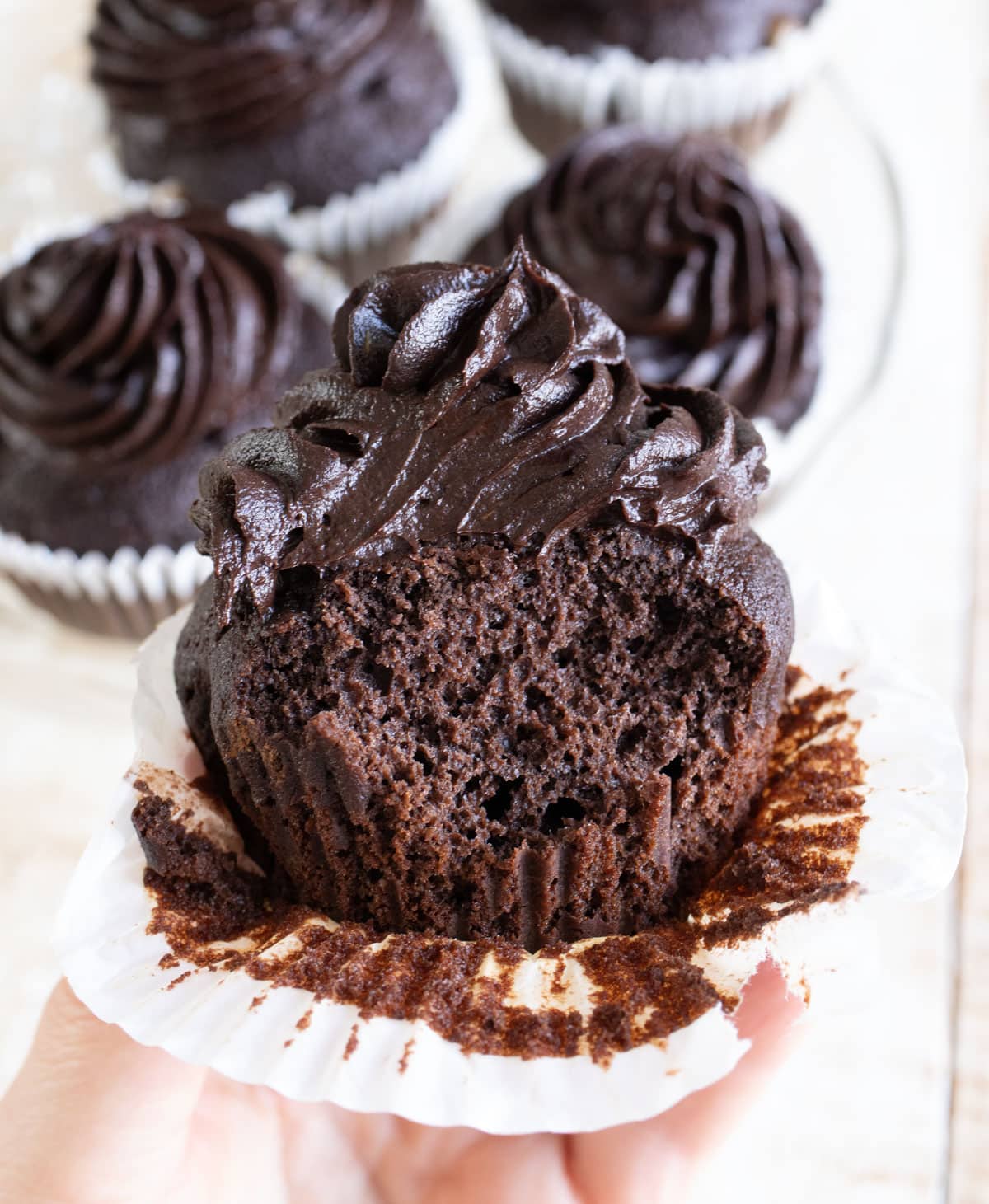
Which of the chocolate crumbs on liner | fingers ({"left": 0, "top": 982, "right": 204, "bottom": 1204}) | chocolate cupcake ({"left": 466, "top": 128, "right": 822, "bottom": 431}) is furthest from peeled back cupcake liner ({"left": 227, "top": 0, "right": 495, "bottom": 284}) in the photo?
fingers ({"left": 0, "top": 982, "right": 204, "bottom": 1204})

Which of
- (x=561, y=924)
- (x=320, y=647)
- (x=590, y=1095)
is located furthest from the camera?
(x=561, y=924)

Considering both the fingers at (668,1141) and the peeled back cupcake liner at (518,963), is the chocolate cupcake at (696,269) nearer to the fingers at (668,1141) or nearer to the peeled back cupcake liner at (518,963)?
the peeled back cupcake liner at (518,963)

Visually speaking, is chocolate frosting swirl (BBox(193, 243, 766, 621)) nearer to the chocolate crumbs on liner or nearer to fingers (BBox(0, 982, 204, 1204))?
the chocolate crumbs on liner

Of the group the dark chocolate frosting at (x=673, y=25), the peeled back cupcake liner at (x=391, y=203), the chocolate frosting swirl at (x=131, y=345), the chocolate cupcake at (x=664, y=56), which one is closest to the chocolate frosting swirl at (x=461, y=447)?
the chocolate frosting swirl at (x=131, y=345)

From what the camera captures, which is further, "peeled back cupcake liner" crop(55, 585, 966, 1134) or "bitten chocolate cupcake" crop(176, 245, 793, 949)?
"bitten chocolate cupcake" crop(176, 245, 793, 949)

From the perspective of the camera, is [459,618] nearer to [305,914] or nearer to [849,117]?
[305,914]

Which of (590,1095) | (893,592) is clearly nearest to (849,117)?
(893,592)

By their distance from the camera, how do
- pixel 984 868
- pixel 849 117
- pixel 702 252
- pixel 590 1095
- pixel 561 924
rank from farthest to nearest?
pixel 849 117
pixel 702 252
pixel 984 868
pixel 561 924
pixel 590 1095
